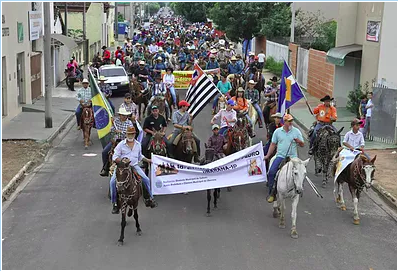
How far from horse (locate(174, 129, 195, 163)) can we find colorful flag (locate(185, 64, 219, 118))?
423cm

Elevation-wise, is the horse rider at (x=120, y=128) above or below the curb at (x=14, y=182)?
above

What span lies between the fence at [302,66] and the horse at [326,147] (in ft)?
62.5

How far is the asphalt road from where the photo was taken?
→ 9883 millimetres

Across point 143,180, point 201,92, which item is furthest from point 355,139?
point 201,92

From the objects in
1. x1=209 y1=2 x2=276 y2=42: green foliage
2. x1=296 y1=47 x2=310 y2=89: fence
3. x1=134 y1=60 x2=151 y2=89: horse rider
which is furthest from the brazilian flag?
x1=209 y1=2 x2=276 y2=42: green foliage

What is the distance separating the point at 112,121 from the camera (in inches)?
554

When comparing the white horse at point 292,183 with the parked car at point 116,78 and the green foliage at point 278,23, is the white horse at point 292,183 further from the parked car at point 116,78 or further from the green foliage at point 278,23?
the green foliage at point 278,23

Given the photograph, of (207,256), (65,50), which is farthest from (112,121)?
(65,50)

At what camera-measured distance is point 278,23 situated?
4491 centimetres

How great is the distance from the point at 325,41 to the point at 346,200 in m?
24.8

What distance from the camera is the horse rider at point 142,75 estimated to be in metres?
24.9

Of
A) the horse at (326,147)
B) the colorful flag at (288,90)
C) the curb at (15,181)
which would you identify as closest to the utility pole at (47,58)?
the curb at (15,181)

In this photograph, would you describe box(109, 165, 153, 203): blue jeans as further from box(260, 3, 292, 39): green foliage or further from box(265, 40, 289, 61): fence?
box(260, 3, 292, 39): green foliage

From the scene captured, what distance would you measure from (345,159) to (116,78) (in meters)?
20.3
